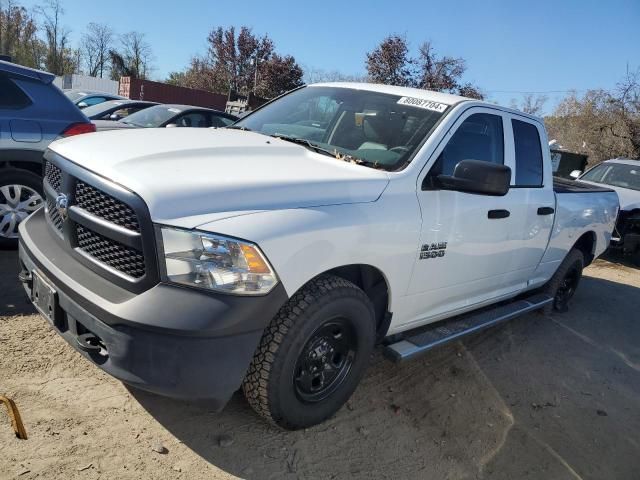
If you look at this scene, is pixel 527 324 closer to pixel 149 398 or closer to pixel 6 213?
pixel 149 398

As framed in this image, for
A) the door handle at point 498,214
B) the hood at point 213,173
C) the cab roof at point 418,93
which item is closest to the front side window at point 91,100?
the cab roof at point 418,93

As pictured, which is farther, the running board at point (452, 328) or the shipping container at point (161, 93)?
the shipping container at point (161, 93)

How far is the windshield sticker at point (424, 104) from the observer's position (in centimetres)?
345

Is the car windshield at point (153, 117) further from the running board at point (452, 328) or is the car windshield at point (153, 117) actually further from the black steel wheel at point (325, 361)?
the black steel wheel at point (325, 361)

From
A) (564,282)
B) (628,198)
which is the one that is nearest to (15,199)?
(564,282)

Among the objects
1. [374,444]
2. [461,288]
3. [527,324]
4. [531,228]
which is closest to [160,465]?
[374,444]

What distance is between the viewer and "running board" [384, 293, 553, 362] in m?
3.19

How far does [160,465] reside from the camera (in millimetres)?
2502

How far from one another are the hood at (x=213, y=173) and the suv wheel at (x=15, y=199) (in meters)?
1.97

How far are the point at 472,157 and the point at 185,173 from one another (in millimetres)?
2038

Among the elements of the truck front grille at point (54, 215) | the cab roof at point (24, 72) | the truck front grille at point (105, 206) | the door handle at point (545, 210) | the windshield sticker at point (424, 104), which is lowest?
the truck front grille at point (54, 215)

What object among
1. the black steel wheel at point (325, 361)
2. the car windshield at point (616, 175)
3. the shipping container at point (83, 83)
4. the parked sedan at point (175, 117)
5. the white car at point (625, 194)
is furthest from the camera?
the shipping container at point (83, 83)

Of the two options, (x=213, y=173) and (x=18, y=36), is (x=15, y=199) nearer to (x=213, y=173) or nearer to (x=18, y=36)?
(x=213, y=173)

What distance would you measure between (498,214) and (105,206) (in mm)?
2554
